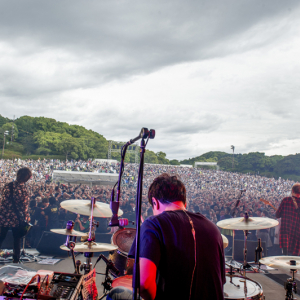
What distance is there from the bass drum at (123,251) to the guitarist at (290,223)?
344 cm

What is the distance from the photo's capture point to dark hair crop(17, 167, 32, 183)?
207 inches

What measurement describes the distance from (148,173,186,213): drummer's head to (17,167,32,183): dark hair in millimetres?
4817

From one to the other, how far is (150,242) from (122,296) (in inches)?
8.9

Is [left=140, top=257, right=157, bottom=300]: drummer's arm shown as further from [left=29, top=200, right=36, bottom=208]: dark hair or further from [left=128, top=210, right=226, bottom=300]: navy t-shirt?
[left=29, top=200, right=36, bottom=208]: dark hair

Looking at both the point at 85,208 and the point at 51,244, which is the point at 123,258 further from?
the point at 51,244

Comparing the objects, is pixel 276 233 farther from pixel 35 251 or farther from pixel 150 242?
pixel 150 242

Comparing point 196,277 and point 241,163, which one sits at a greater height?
point 241,163

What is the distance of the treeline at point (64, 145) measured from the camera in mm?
6109

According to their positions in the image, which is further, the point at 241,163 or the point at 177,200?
the point at 241,163

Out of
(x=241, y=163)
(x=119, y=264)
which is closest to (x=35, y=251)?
(x=119, y=264)

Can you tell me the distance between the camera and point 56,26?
5.64 m

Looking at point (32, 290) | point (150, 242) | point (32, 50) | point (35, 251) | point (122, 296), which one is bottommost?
point (35, 251)

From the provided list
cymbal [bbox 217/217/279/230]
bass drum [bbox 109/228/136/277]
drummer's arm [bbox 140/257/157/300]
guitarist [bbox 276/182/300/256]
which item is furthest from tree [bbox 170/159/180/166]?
drummer's arm [bbox 140/257/157/300]

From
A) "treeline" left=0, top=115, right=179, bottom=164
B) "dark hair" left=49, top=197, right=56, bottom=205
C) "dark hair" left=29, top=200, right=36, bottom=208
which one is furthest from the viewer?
"treeline" left=0, top=115, right=179, bottom=164
